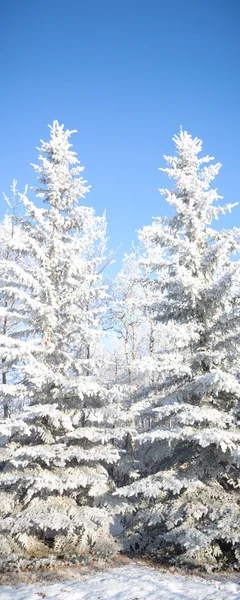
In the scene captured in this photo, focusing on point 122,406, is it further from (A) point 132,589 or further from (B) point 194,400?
(A) point 132,589

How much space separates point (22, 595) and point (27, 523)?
197 centimetres

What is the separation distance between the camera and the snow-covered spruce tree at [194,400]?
8.05 metres

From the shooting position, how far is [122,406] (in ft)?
34.4

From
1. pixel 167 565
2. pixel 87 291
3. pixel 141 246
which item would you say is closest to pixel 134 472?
pixel 167 565

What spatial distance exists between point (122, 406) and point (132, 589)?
433 cm

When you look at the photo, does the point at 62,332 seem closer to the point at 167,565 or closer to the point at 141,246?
the point at 167,565

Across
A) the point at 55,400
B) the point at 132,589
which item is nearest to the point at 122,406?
the point at 55,400

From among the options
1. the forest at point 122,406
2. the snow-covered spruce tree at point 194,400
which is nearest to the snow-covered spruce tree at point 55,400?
the forest at point 122,406

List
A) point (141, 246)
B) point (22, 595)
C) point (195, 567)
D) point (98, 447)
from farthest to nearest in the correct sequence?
point (141, 246)
point (98, 447)
point (195, 567)
point (22, 595)

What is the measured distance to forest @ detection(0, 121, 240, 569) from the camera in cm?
842

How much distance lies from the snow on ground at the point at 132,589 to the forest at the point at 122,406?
0.66 meters

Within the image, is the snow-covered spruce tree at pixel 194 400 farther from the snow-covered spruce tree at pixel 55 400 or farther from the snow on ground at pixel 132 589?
the snow-covered spruce tree at pixel 55 400

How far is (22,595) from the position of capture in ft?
21.4

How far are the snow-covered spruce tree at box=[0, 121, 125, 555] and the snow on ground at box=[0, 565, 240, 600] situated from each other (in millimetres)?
1494
